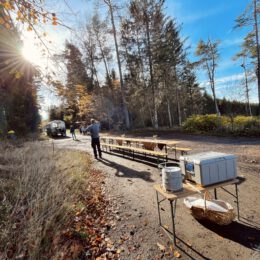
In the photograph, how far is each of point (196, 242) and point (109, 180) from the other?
9.71 feet

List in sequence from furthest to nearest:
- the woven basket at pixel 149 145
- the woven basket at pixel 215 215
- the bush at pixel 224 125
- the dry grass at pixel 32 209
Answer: the bush at pixel 224 125 < the woven basket at pixel 149 145 < the woven basket at pixel 215 215 < the dry grass at pixel 32 209

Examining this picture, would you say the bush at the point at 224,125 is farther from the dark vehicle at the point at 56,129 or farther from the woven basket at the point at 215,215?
the dark vehicle at the point at 56,129

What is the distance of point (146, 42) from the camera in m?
14.0

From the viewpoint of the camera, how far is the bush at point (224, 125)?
8.71 metres

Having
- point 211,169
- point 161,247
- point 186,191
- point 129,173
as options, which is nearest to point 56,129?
point 129,173

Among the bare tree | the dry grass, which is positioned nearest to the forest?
the bare tree

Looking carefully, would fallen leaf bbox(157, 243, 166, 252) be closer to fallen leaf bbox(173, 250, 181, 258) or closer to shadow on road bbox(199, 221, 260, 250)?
fallen leaf bbox(173, 250, 181, 258)

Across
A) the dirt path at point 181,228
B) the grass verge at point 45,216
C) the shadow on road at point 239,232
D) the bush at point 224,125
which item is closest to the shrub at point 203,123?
the bush at point 224,125

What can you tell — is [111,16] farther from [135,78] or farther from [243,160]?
[243,160]

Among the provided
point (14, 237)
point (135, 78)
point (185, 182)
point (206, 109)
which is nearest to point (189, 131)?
point (135, 78)

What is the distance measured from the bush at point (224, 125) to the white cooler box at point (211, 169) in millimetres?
7696

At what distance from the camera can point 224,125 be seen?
31.8 ft

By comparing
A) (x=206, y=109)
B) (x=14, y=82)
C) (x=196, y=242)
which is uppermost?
(x=14, y=82)

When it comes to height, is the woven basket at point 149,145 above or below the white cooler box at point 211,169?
below
